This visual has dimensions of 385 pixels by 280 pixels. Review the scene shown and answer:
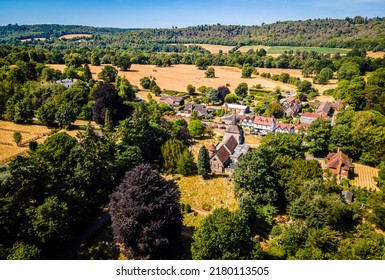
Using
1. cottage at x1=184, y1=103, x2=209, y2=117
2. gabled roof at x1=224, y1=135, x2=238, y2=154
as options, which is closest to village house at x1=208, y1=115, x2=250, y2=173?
gabled roof at x1=224, y1=135, x2=238, y2=154

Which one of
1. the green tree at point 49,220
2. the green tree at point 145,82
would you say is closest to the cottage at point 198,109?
the green tree at point 145,82

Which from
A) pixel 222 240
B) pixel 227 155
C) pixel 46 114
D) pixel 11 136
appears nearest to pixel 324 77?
pixel 227 155

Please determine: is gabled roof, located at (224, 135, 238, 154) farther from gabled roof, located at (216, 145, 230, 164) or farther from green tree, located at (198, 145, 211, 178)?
green tree, located at (198, 145, 211, 178)

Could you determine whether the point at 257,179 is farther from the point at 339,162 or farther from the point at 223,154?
the point at 339,162

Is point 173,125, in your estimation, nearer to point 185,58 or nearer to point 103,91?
point 103,91

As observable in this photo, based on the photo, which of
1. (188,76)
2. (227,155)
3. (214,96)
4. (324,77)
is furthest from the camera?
(188,76)

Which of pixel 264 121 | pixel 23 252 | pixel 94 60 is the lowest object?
pixel 23 252

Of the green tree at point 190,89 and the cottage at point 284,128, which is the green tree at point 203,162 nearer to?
the cottage at point 284,128
